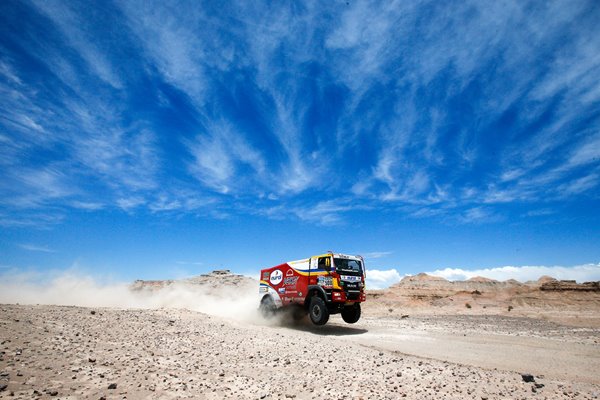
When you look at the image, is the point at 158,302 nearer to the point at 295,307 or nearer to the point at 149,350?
the point at 295,307

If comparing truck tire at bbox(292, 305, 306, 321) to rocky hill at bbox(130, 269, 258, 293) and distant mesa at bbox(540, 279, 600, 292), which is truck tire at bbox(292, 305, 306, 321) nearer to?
rocky hill at bbox(130, 269, 258, 293)

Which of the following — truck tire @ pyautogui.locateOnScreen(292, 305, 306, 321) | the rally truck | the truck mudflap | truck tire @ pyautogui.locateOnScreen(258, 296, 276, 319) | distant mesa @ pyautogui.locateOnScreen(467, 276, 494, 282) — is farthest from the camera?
Answer: distant mesa @ pyautogui.locateOnScreen(467, 276, 494, 282)

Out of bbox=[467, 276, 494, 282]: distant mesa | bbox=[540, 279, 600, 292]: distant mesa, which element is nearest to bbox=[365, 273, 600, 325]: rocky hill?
bbox=[540, 279, 600, 292]: distant mesa

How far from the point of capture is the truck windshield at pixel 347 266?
1627 cm

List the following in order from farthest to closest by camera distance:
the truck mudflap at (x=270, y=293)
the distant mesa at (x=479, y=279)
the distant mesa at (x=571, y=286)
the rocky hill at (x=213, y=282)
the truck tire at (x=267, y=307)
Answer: the distant mesa at (x=479, y=279), the rocky hill at (x=213, y=282), the distant mesa at (x=571, y=286), the truck tire at (x=267, y=307), the truck mudflap at (x=270, y=293)

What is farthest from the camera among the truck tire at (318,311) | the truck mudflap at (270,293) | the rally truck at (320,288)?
the truck mudflap at (270,293)

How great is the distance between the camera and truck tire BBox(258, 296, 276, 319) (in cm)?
1897

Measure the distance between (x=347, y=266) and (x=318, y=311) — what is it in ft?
9.10

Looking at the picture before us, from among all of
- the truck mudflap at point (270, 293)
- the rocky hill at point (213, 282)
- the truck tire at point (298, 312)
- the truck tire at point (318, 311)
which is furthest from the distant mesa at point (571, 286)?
the truck tire at point (318, 311)

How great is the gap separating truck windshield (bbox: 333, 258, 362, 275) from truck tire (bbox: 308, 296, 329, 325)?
1.82m

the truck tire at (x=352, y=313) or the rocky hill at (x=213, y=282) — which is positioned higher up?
the rocky hill at (x=213, y=282)

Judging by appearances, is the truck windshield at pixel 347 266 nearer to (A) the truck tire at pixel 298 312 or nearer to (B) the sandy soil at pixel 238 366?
(A) the truck tire at pixel 298 312

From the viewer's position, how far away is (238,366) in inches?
305

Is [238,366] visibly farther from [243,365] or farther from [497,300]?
[497,300]
